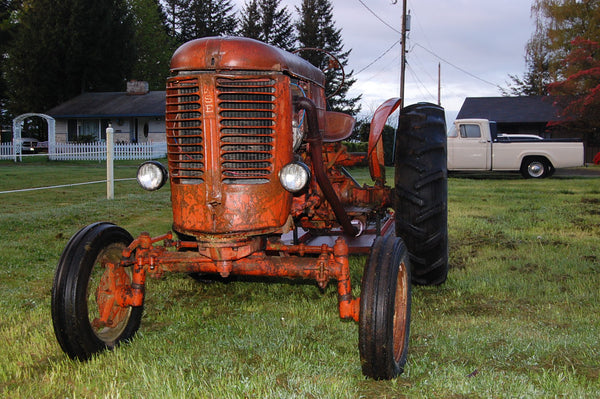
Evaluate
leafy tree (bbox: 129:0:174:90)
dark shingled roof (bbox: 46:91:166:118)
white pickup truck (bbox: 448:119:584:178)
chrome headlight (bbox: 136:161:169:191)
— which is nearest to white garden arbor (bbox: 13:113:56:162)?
dark shingled roof (bbox: 46:91:166:118)

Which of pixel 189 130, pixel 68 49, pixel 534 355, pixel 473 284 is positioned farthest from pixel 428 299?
pixel 68 49

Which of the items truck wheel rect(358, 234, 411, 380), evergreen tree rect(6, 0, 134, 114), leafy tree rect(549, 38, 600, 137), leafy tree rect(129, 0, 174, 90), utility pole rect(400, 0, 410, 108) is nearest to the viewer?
truck wheel rect(358, 234, 411, 380)

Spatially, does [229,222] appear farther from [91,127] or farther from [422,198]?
[91,127]

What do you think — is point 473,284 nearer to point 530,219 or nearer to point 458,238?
point 458,238

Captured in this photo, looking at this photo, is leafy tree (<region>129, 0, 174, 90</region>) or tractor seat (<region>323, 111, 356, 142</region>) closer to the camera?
tractor seat (<region>323, 111, 356, 142</region>)

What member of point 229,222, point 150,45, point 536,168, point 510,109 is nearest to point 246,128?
point 229,222

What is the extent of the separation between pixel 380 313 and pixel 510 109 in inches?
1345

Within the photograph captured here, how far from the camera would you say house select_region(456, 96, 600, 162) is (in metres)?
32.4

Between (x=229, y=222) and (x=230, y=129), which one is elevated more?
(x=230, y=129)

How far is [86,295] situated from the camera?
296 centimetres

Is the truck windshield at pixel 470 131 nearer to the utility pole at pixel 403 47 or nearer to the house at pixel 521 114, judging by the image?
the utility pole at pixel 403 47

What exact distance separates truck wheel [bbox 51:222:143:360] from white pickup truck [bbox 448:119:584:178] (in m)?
16.3

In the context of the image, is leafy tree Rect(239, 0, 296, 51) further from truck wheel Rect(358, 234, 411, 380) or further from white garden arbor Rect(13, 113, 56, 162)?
truck wheel Rect(358, 234, 411, 380)

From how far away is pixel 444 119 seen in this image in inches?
183
